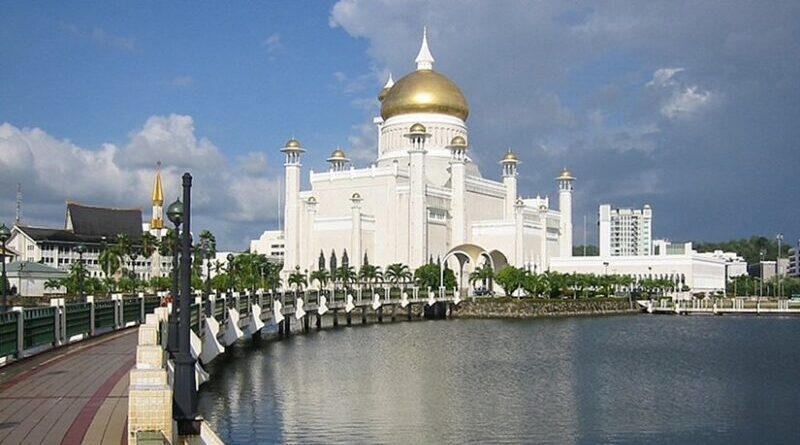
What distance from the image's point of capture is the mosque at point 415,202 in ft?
252

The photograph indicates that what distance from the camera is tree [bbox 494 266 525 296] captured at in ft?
232

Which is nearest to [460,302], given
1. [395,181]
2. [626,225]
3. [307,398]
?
[395,181]

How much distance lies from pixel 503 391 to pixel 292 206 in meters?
56.1

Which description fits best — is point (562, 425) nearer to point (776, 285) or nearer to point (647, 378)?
point (647, 378)

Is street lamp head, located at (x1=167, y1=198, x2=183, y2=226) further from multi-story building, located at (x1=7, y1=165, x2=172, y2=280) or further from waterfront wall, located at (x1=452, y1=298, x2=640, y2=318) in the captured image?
multi-story building, located at (x1=7, y1=165, x2=172, y2=280)

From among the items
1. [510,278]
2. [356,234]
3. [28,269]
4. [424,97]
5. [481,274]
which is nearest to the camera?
[28,269]

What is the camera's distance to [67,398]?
1234cm

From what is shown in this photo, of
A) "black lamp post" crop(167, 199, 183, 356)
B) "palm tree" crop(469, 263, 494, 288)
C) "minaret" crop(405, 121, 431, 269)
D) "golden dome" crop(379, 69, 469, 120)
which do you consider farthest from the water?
"golden dome" crop(379, 69, 469, 120)

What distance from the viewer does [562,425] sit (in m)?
20.1

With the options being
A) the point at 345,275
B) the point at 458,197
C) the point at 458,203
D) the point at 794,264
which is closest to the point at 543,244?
the point at 458,203

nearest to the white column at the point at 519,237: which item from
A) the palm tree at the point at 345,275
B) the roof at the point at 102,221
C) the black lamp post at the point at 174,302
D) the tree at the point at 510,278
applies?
the tree at the point at 510,278

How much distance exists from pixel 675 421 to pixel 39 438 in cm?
1495

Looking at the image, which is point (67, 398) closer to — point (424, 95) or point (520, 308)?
point (520, 308)

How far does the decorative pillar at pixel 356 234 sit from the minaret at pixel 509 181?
17.4m
